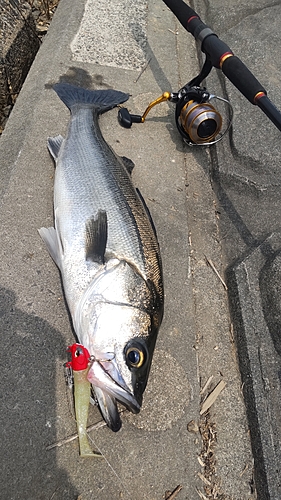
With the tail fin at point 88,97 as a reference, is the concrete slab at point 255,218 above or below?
below

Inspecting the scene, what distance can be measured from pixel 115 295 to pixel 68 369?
51 cm

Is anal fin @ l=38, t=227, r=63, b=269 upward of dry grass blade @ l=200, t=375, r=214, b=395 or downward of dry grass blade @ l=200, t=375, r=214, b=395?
upward

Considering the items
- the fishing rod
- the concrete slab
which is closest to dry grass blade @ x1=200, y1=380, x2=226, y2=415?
the concrete slab

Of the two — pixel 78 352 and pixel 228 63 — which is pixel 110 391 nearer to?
pixel 78 352

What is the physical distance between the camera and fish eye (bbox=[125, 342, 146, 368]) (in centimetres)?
215

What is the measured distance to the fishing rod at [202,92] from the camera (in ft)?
10.3

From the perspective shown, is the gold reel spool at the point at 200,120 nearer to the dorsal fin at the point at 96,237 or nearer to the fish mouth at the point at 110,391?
the dorsal fin at the point at 96,237

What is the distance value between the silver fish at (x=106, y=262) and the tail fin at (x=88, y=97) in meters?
0.28

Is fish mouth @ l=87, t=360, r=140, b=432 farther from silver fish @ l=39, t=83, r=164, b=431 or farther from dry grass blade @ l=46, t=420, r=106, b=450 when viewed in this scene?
dry grass blade @ l=46, t=420, r=106, b=450

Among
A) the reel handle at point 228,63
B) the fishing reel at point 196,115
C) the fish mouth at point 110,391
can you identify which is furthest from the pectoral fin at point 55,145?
the fish mouth at point 110,391

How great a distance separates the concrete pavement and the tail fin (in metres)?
0.18

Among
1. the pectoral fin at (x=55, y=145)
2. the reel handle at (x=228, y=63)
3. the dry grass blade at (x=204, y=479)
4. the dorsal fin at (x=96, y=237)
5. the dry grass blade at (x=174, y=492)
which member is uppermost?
the reel handle at (x=228, y=63)

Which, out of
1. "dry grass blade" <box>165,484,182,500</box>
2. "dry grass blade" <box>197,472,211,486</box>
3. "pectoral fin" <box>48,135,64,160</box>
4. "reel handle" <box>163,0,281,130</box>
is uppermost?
"reel handle" <box>163,0,281,130</box>

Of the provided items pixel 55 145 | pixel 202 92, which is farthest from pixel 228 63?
pixel 55 145
